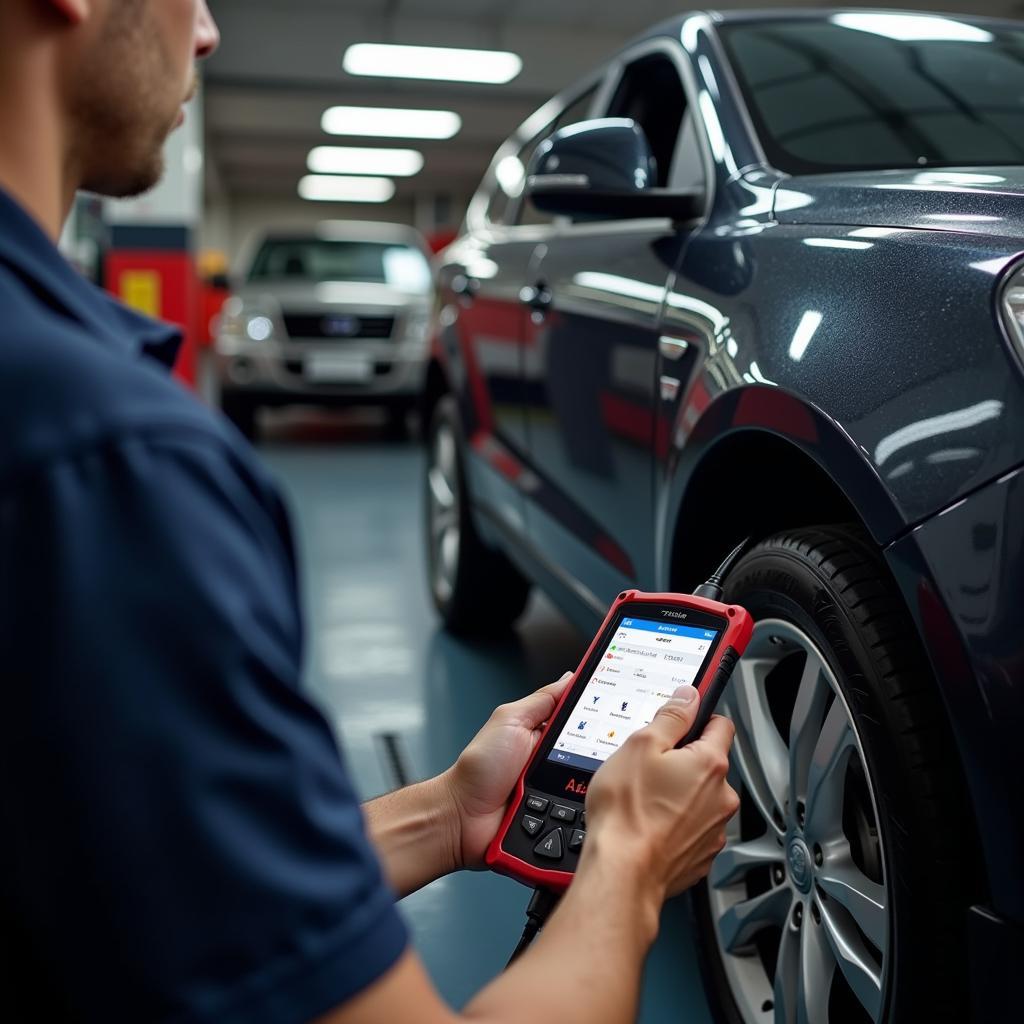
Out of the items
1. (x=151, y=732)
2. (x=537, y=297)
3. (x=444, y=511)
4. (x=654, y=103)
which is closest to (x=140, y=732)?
(x=151, y=732)

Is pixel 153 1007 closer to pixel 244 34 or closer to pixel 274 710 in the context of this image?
pixel 274 710

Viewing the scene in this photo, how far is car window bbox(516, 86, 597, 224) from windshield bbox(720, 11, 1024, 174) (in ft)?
2.07

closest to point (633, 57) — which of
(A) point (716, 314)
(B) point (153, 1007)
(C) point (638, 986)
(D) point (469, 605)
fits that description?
(A) point (716, 314)

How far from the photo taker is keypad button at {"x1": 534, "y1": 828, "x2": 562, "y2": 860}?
1012 mm

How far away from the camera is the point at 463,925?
191 cm

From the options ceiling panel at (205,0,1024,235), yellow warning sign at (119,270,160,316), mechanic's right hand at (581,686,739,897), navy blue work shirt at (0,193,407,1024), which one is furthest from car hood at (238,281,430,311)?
navy blue work shirt at (0,193,407,1024)

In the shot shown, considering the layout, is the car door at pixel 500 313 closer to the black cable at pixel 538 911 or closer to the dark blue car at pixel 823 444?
the dark blue car at pixel 823 444

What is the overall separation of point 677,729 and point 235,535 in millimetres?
481

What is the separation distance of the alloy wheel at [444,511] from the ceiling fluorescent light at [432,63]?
366 inches

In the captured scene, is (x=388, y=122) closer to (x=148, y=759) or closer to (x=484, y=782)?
(x=484, y=782)

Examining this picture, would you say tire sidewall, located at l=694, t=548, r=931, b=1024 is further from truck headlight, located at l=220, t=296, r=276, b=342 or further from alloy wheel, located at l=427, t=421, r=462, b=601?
truck headlight, located at l=220, t=296, r=276, b=342

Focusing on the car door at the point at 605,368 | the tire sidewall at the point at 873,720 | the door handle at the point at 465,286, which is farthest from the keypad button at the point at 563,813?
the door handle at the point at 465,286

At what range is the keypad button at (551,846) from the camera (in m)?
1.01

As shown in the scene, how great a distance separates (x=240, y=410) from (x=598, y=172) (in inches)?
247
